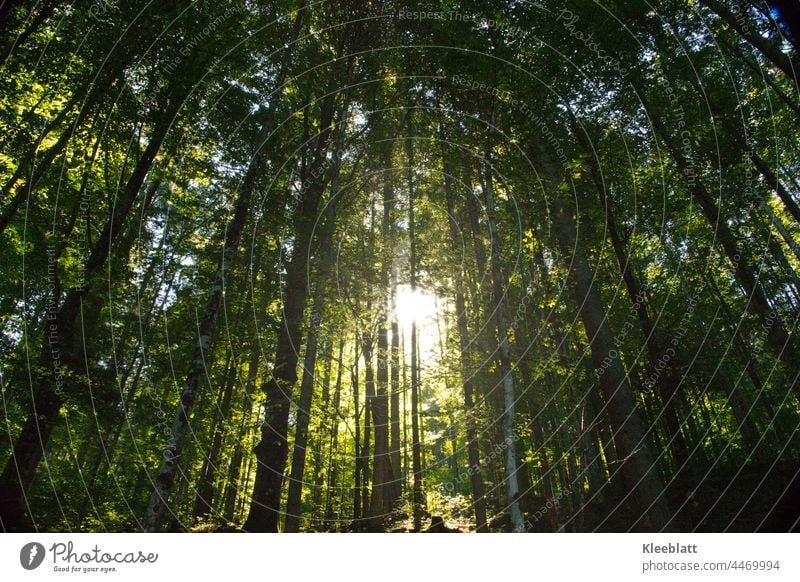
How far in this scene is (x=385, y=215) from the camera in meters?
21.5

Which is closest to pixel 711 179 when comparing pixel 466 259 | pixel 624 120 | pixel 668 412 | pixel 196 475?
pixel 624 120

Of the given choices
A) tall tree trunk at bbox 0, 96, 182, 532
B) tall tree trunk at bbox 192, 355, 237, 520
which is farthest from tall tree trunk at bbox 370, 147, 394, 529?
tall tree trunk at bbox 0, 96, 182, 532

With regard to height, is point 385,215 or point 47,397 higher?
point 385,215

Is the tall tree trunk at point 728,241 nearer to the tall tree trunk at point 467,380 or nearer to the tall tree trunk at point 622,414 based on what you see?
the tall tree trunk at point 622,414

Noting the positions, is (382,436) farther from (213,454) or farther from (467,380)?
(213,454)

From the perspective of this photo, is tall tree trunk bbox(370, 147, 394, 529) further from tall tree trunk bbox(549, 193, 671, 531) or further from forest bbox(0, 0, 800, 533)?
tall tree trunk bbox(549, 193, 671, 531)

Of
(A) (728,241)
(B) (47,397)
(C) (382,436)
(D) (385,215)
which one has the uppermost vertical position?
(D) (385,215)

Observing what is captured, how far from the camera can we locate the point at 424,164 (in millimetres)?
19125

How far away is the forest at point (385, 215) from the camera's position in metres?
10.5

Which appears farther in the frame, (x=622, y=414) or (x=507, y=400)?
(x=622, y=414)

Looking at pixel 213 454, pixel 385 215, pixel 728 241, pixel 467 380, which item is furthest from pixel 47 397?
pixel 728 241

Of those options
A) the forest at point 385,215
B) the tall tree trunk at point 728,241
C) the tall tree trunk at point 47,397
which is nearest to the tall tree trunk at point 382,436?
the forest at point 385,215

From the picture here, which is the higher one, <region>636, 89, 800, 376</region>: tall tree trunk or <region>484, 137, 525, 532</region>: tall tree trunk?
<region>636, 89, 800, 376</region>: tall tree trunk

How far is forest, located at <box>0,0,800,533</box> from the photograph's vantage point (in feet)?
34.4
